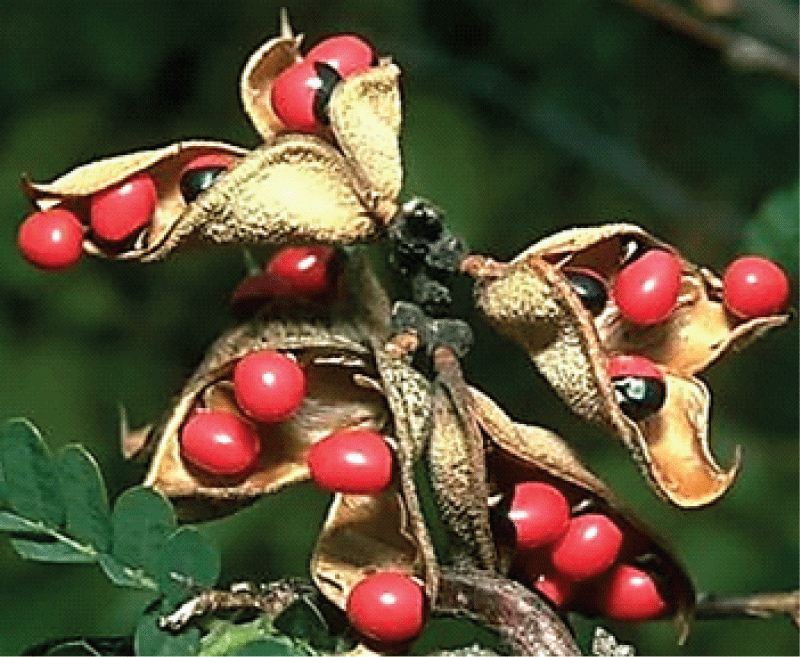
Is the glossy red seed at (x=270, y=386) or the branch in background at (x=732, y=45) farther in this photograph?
the branch in background at (x=732, y=45)

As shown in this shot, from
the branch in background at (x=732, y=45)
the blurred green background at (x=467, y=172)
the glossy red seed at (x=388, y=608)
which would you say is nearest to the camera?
the glossy red seed at (x=388, y=608)

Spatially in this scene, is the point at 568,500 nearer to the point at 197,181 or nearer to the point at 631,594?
the point at 631,594

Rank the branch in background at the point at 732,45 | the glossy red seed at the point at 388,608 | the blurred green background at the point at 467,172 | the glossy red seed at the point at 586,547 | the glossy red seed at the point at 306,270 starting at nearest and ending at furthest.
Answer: the glossy red seed at the point at 388,608
the glossy red seed at the point at 586,547
the glossy red seed at the point at 306,270
the branch in background at the point at 732,45
the blurred green background at the point at 467,172

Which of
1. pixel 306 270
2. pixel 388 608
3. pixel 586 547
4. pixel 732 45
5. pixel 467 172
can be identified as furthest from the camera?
pixel 467 172

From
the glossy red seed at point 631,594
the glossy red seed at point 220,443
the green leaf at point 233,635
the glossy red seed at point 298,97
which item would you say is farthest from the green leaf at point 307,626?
the glossy red seed at point 298,97

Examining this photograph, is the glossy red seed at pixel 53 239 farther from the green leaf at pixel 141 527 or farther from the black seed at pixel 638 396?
the black seed at pixel 638 396

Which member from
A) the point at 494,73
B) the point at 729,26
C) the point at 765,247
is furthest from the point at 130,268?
the point at 765,247

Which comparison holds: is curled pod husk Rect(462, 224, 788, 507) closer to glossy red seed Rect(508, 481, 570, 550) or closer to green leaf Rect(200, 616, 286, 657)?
glossy red seed Rect(508, 481, 570, 550)

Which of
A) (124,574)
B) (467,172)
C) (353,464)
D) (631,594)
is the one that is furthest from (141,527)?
(467,172)
